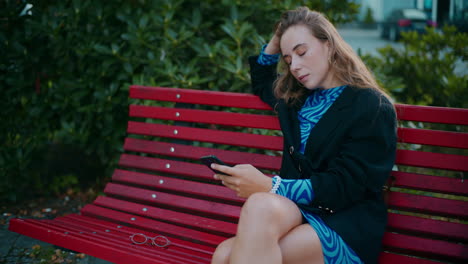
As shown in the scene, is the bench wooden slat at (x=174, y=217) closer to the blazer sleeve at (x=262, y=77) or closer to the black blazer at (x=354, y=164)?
the black blazer at (x=354, y=164)

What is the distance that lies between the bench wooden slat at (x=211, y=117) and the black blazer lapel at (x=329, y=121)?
466 millimetres

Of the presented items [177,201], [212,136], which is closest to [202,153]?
[212,136]

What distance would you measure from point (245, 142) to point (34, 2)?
90.5 inches

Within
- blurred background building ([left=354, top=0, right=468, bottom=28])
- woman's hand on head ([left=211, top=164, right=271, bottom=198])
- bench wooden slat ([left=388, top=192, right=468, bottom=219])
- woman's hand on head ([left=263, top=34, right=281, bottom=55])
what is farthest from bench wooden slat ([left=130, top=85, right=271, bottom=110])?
blurred background building ([left=354, top=0, right=468, bottom=28])

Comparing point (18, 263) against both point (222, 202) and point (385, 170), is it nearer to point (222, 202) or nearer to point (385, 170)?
point (222, 202)

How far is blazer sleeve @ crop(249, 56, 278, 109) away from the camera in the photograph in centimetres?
309

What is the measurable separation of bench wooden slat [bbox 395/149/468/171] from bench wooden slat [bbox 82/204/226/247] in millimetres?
1122

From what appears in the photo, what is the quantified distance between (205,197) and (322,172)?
3.32 ft

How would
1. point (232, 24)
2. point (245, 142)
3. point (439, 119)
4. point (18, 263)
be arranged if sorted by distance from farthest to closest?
point (232, 24) → point (18, 263) → point (245, 142) → point (439, 119)

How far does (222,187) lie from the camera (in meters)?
3.12

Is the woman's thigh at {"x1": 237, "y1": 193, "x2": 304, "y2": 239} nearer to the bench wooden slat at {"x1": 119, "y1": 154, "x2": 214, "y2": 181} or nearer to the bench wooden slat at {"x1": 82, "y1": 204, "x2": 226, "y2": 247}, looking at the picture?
the bench wooden slat at {"x1": 82, "y1": 204, "x2": 226, "y2": 247}

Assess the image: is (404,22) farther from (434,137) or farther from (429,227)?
(429,227)

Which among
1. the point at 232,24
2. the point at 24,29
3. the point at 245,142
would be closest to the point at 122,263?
the point at 245,142

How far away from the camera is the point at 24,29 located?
4176mm
